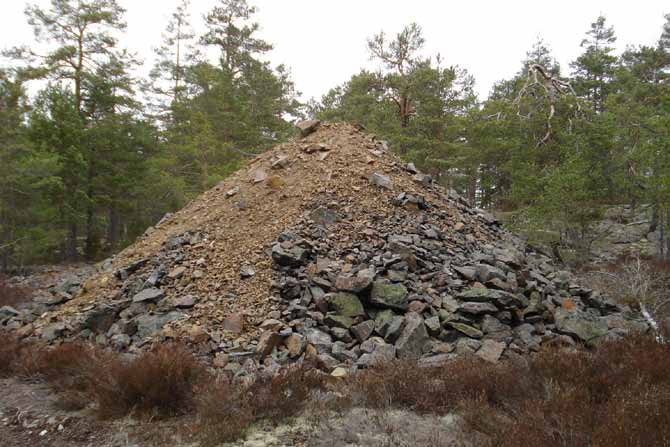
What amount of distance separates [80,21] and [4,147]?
281 inches

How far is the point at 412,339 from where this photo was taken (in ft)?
18.0

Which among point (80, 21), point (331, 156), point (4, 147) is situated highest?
point (80, 21)

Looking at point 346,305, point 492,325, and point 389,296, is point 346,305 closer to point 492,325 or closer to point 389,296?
point 389,296

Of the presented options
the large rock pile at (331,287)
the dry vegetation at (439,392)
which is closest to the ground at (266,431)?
the dry vegetation at (439,392)

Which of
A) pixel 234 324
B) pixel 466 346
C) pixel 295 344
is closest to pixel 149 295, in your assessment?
pixel 234 324

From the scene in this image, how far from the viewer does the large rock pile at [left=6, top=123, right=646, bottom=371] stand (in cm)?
567

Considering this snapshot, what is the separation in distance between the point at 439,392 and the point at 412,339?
160 cm

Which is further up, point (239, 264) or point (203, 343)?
point (239, 264)

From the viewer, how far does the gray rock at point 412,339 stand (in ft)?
17.5

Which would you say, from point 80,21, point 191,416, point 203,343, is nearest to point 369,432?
point 191,416

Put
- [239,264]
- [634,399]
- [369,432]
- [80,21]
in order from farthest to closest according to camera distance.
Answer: [80,21] < [239,264] < [369,432] < [634,399]

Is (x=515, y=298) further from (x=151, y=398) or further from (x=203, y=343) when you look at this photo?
(x=151, y=398)

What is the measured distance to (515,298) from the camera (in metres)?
6.36

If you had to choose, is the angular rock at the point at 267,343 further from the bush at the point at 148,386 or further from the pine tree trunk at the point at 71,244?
the pine tree trunk at the point at 71,244
